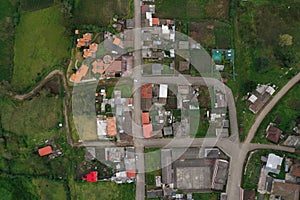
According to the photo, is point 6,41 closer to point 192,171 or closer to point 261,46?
point 192,171

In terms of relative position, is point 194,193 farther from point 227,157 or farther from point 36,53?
point 36,53

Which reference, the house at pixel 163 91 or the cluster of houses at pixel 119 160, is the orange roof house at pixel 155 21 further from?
the cluster of houses at pixel 119 160

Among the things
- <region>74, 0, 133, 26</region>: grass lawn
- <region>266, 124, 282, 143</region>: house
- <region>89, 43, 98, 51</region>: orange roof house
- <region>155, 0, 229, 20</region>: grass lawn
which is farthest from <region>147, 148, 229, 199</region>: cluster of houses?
<region>74, 0, 133, 26</region>: grass lawn

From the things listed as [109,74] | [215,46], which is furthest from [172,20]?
[109,74]

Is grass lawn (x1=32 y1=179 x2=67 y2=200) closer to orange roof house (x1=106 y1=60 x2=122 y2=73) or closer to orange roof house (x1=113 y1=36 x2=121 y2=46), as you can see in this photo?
orange roof house (x1=106 y1=60 x2=122 y2=73)

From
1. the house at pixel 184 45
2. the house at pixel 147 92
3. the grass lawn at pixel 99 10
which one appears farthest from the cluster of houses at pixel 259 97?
the grass lawn at pixel 99 10

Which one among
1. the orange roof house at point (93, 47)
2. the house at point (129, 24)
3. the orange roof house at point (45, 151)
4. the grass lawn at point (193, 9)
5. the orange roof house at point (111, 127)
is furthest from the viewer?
the grass lawn at point (193, 9)

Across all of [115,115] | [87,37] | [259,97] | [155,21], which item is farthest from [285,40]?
[87,37]
